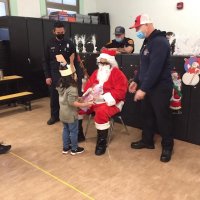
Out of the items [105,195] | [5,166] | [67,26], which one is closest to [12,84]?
[67,26]

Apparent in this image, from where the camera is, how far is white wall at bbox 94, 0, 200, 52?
5.41m

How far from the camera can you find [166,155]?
264 centimetres

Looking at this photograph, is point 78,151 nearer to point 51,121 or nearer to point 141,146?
point 141,146

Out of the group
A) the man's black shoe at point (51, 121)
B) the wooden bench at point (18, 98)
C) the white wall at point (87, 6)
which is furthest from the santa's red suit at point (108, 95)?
the white wall at point (87, 6)

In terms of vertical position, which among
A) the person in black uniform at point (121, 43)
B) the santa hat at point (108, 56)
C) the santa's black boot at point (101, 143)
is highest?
the person in black uniform at point (121, 43)

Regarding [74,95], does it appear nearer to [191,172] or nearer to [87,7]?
[191,172]

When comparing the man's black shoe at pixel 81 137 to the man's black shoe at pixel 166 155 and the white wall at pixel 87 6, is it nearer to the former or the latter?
Answer: the man's black shoe at pixel 166 155

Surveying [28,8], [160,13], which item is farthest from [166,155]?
[28,8]

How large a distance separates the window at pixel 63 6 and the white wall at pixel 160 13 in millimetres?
717

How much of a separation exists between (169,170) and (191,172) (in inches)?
8.0

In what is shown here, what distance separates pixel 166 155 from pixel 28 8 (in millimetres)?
4562

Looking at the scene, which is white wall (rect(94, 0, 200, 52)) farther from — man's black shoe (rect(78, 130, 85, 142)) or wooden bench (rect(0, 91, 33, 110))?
man's black shoe (rect(78, 130, 85, 142))

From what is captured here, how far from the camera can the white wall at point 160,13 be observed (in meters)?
5.41

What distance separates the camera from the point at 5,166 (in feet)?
8.53
